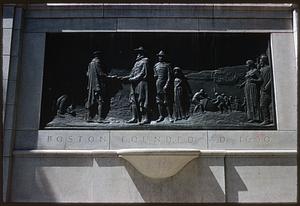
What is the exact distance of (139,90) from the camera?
11.6 m

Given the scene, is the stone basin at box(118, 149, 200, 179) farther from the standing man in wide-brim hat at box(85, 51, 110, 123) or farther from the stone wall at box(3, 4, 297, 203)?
the standing man in wide-brim hat at box(85, 51, 110, 123)

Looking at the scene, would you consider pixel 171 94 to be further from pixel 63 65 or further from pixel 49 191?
pixel 49 191

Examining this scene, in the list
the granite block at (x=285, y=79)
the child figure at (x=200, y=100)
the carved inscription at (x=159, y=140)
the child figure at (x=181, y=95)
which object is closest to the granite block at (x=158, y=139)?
the carved inscription at (x=159, y=140)

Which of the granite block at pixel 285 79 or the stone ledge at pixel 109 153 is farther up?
the granite block at pixel 285 79

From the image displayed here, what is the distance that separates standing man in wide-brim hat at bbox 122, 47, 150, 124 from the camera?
11414mm

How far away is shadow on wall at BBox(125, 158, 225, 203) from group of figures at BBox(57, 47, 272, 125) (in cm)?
141

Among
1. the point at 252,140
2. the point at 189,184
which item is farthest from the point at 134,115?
the point at 252,140

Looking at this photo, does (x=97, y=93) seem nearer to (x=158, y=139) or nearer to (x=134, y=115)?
(x=134, y=115)

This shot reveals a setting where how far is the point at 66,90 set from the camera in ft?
38.5

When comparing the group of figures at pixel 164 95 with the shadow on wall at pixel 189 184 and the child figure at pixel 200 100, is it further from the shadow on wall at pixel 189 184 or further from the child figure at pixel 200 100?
the shadow on wall at pixel 189 184

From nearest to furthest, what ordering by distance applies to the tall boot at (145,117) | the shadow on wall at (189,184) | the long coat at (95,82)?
the shadow on wall at (189,184) → the tall boot at (145,117) → the long coat at (95,82)

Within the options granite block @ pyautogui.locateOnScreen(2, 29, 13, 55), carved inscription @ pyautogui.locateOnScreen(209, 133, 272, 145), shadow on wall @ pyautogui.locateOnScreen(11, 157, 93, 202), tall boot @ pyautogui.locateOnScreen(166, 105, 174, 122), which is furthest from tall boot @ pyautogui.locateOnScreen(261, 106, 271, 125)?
granite block @ pyautogui.locateOnScreen(2, 29, 13, 55)

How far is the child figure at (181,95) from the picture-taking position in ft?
37.6

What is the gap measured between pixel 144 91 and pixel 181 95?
3.30 ft
